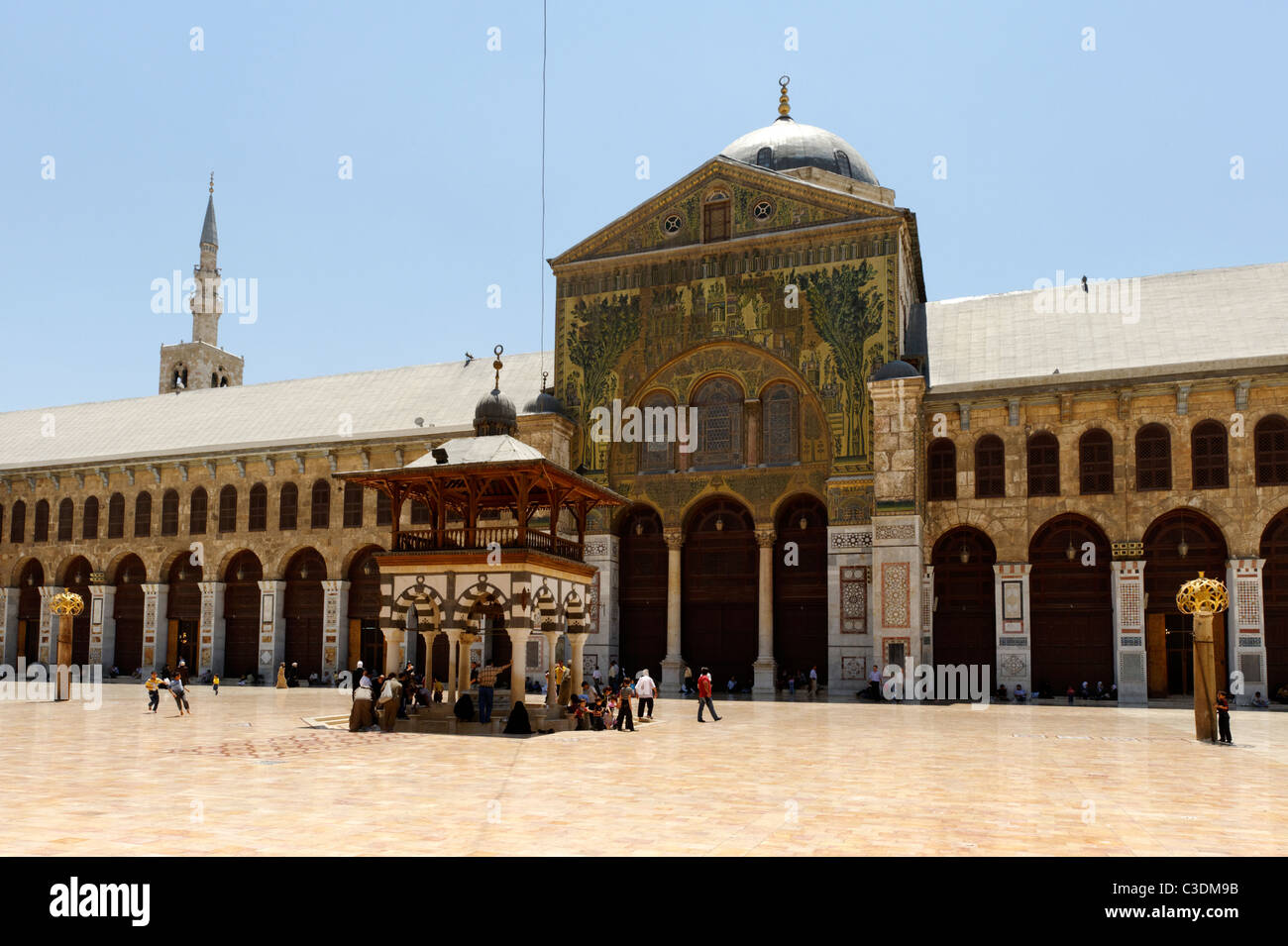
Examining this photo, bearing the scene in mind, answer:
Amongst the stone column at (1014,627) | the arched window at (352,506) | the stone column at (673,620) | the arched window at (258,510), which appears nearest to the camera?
the stone column at (1014,627)

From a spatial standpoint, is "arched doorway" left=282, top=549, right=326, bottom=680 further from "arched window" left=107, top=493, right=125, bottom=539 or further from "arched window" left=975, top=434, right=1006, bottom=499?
"arched window" left=975, top=434, right=1006, bottom=499

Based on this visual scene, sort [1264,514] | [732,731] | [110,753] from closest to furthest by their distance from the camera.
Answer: [110,753], [732,731], [1264,514]

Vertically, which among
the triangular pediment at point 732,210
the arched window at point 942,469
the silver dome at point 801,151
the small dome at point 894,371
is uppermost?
the silver dome at point 801,151

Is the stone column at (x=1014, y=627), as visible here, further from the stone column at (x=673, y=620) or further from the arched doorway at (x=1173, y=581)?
the stone column at (x=673, y=620)

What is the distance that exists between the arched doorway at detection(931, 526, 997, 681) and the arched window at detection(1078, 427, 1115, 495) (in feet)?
10.5

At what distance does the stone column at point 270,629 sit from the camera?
1674 inches

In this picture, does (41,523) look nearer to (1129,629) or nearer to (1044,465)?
A: (1044,465)

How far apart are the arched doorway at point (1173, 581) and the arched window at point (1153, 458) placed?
97cm

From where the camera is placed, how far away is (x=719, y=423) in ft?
119

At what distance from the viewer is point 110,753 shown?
16906 millimetres

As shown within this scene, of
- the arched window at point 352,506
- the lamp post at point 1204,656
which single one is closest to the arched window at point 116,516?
the arched window at point 352,506
